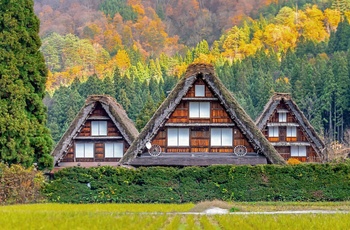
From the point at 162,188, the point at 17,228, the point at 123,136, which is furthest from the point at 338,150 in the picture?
the point at 17,228

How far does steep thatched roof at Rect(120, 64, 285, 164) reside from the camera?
1597 inches

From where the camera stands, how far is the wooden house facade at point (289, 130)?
61.2 m

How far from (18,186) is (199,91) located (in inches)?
479

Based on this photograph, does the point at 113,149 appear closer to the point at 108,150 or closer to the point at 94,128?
the point at 108,150

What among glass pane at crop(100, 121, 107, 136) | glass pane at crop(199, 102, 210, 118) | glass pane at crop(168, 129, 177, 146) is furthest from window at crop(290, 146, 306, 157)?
glass pane at crop(168, 129, 177, 146)

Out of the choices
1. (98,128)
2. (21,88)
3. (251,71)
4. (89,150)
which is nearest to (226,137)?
(21,88)

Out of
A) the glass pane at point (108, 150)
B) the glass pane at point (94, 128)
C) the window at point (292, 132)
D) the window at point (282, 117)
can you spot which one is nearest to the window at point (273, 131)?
the window at point (292, 132)

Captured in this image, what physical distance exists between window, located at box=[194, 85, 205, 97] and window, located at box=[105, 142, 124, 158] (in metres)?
13.5

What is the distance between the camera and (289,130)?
208 feet

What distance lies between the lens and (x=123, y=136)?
173 feet

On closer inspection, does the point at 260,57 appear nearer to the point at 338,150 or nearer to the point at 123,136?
the point at 338,150

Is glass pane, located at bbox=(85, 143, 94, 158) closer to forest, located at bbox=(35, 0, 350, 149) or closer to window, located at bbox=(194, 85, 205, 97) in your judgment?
window, located at bbox=(194, 85, 205, 97)

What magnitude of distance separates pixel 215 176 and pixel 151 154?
611cm

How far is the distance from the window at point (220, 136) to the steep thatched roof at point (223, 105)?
100cm
